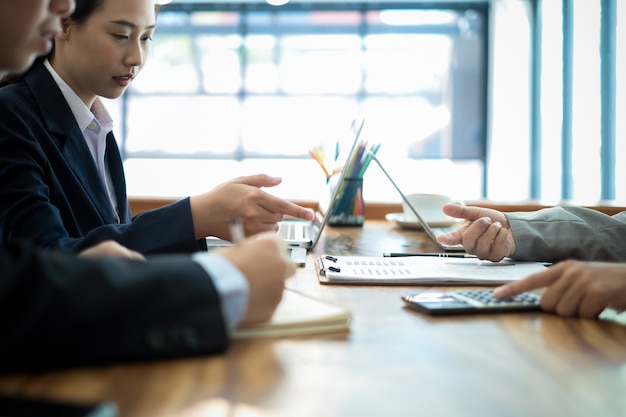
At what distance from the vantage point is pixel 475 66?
24.1 feet

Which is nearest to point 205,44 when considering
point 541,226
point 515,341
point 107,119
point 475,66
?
point 475,66

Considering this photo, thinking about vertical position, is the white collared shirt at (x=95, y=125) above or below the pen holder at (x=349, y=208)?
above

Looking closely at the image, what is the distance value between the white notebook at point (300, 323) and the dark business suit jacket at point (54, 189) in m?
0.47

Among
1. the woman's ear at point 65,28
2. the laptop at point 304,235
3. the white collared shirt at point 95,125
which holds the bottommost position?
the laptop at point 304,235

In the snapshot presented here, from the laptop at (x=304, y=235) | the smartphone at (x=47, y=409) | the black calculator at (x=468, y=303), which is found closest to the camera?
the smartphone at (x=47, y=409)

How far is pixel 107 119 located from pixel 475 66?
635 cm

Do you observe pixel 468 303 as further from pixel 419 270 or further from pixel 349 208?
pixel 349 208

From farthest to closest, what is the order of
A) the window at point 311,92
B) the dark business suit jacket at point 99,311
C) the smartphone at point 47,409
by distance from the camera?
1. the window at point 311,92
2. the dark business suit jacket at point 99,311
3. the smartphone at point 47,409

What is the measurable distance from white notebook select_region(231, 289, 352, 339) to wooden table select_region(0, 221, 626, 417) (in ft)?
0.06

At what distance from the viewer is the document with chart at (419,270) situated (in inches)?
42.0

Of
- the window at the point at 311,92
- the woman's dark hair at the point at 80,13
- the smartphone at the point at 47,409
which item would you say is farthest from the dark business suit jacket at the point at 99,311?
the window at the point at 311,92

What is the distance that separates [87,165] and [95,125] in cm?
21

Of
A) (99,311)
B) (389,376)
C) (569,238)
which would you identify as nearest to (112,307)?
(99,311)

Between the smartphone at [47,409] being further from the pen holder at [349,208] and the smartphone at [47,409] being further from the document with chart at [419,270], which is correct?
the pen holder at [349,208]
